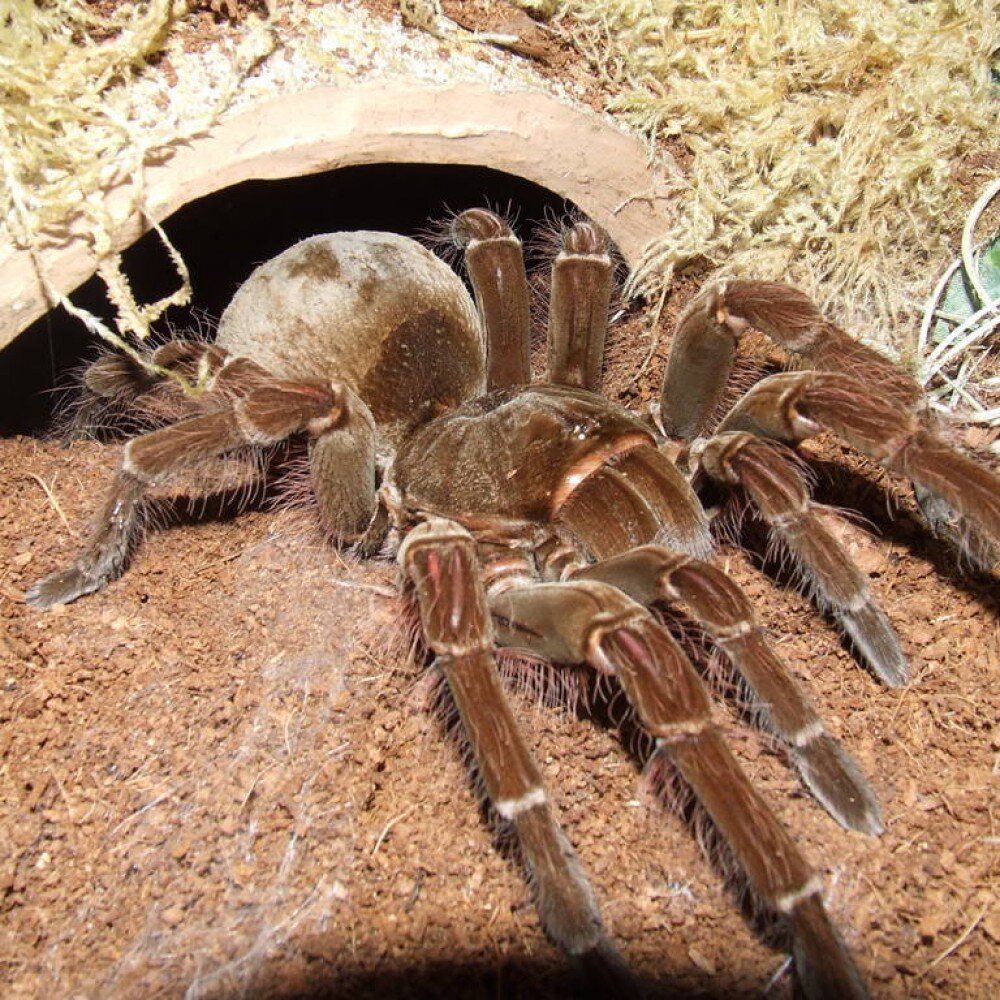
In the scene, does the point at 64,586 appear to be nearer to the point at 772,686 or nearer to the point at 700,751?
the point at 700,751

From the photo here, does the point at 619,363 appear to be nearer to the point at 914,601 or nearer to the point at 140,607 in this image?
the point at 914,601

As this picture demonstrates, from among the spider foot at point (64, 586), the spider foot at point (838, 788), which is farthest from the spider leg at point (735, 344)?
the spider foot at point (64, 586)

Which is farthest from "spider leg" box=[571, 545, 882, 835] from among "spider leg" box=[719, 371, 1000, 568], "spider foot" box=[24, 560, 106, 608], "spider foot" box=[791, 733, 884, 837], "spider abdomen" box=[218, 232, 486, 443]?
"spider foot" box=[24, 560, 106, 608]

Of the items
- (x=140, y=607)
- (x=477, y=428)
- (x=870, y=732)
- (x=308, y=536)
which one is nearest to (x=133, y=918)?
(x=140, y=607)

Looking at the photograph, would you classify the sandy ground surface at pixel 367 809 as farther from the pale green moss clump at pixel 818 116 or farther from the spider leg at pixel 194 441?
the pale green moss clump at pixel 818 116

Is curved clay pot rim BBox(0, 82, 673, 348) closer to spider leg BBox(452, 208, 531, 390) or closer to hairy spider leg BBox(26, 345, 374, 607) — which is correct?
spider leg BBox(452, 208, 531, 390)

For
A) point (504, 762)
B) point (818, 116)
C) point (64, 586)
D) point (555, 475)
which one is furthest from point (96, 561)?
point (818, 116)
